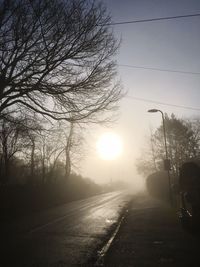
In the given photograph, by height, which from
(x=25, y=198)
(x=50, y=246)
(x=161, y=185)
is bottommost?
(x=50, y=246)

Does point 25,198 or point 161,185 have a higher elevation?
point 25,198

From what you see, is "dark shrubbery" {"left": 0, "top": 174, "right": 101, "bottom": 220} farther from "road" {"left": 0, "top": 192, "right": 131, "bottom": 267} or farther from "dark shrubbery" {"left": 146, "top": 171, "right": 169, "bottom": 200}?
"dark shrubbery" {"left": 146, "top": 171, "right": 169, "bottom": 200}

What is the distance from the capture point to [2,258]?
6.36 m

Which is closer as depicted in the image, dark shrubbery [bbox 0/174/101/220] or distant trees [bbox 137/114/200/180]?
dark shrubbery [bbox 0/174/101/220]

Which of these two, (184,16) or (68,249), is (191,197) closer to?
(68,249)

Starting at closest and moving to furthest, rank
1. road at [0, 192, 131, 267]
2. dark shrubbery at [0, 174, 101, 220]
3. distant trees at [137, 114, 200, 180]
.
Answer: road at [0, 192, 131, 267] < dark shrubbery at [0, 174, 101, 220] < distant trees at [137, 114, 200, 180]

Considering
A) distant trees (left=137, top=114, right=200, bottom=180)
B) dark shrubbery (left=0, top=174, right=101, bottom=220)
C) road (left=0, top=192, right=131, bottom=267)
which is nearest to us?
road (left=0, top=192, right=131, bottom=267)

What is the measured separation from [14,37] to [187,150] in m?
42.2

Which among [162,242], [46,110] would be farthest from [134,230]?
[46,110]

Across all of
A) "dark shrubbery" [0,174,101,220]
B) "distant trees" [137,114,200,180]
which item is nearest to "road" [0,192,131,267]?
"dark shrubbery" [0,174,101,220]

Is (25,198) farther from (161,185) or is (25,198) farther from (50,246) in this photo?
(161,185)

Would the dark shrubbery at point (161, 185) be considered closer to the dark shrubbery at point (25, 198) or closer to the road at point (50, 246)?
the dark shrubbery at point (25, 198)

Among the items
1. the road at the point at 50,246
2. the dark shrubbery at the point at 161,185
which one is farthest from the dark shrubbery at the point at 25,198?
the dark shrubbery at the point at 161,185

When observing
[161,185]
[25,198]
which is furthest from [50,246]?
[161,185]
